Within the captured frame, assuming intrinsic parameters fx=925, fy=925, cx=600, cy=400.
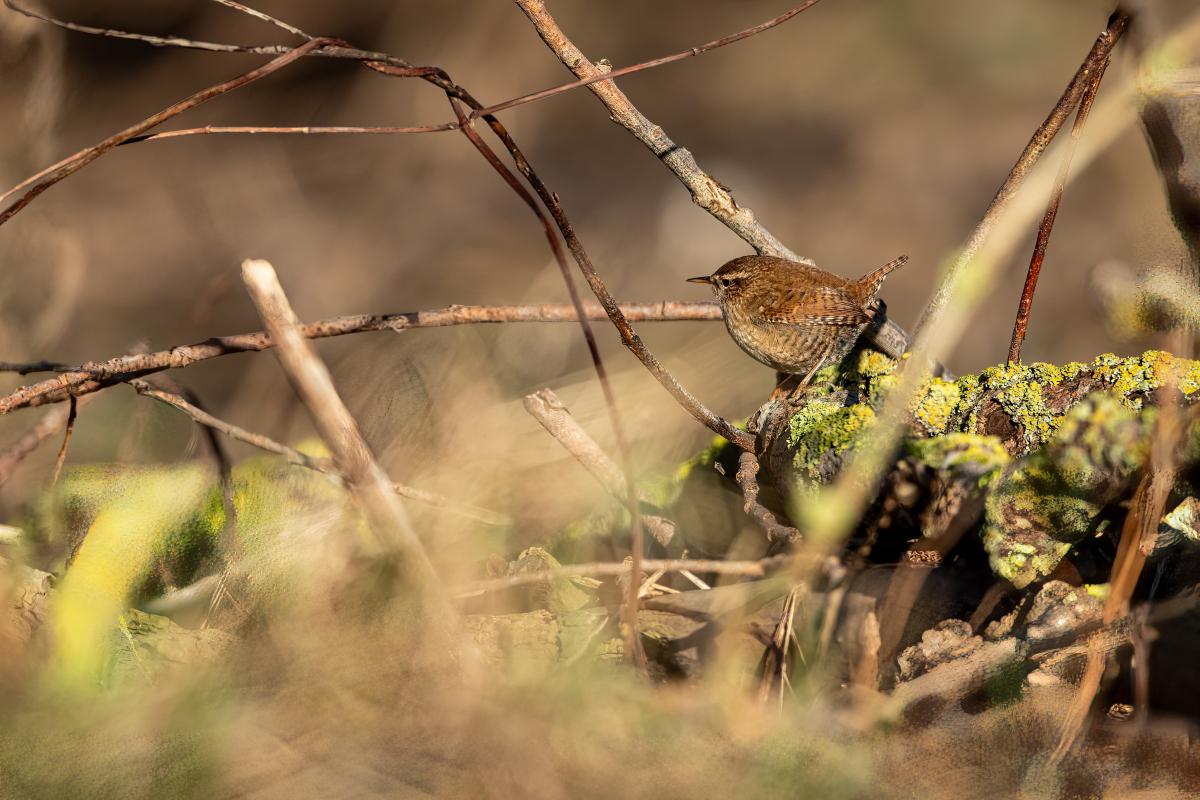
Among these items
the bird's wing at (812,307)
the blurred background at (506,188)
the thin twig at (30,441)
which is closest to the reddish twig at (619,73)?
the bird's wing at (812,307)

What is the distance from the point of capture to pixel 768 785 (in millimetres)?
479

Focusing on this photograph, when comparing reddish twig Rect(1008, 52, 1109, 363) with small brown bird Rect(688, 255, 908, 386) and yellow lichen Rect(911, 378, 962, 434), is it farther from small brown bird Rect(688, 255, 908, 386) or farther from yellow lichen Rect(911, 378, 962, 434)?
small brown bird Rect(688, 255, 908, 386)

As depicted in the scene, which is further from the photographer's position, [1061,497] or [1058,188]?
[1058,188]

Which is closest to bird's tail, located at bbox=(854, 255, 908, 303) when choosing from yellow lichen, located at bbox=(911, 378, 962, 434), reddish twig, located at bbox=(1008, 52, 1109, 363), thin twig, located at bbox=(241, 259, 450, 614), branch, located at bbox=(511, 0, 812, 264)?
branch, located at bbox=(511, 0, 812, 264)

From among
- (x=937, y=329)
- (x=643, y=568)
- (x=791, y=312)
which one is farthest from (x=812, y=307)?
(x=643, y=568)

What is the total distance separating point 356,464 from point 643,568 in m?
0.21

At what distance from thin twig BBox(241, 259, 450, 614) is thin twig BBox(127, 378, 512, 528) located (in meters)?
0.13

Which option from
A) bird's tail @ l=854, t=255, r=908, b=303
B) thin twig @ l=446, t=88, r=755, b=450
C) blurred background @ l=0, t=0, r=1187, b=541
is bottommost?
thin twig @ l=446, t=88, r=755, b=450

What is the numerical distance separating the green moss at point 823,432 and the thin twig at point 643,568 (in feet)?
0.24

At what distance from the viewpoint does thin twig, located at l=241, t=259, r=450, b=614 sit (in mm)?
614

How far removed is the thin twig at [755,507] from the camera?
641 millimetres

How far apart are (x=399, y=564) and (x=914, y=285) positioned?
1.90 m

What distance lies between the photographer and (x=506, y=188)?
2268 mm

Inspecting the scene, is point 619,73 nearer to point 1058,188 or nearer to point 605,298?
point 605,298
